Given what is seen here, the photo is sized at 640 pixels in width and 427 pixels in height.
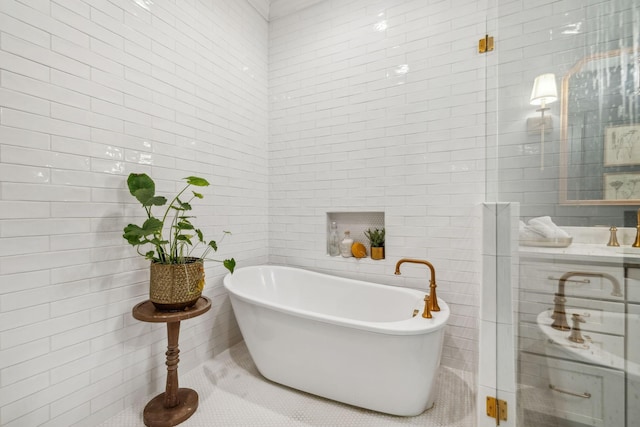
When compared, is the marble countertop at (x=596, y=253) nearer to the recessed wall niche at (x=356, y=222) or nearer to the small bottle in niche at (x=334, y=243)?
the recessed wall niche at (x=356, y=222)

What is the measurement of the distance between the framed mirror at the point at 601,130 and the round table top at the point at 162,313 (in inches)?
68.9

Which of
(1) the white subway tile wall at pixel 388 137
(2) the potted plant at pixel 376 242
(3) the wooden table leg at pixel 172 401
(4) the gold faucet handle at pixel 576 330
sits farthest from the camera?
(2) the potted plant at pixel 376 242

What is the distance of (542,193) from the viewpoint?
1.08 m

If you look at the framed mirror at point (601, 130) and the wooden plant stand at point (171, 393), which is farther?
the wooden plant stand at point (171, 393)

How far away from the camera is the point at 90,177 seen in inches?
56.3

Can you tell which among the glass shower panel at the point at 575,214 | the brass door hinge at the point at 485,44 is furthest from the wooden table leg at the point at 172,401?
the brass door hinge at the point at 485,44

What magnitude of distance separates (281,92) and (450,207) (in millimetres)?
1927

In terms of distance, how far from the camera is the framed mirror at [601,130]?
0.77 meters

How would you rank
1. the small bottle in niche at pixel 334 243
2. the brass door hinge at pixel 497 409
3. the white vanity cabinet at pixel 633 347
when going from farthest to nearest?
the small bottle in niche at pixel 334 243, the brass door hinge at pixel 497 409, the white vanity cabinet at pixel 633 347

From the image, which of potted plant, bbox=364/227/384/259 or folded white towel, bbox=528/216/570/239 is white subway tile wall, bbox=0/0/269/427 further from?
folded white towel, bbox=528/216/570/239

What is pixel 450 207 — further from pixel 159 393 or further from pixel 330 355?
pixel 159 393

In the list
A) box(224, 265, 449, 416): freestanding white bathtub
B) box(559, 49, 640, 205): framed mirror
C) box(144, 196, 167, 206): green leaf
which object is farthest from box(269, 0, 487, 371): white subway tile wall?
box(144, 196, 167, 206): green leaf

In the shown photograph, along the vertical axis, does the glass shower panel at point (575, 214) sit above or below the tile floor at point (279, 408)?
above

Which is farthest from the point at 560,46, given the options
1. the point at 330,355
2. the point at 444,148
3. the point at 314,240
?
the point at 314,240
